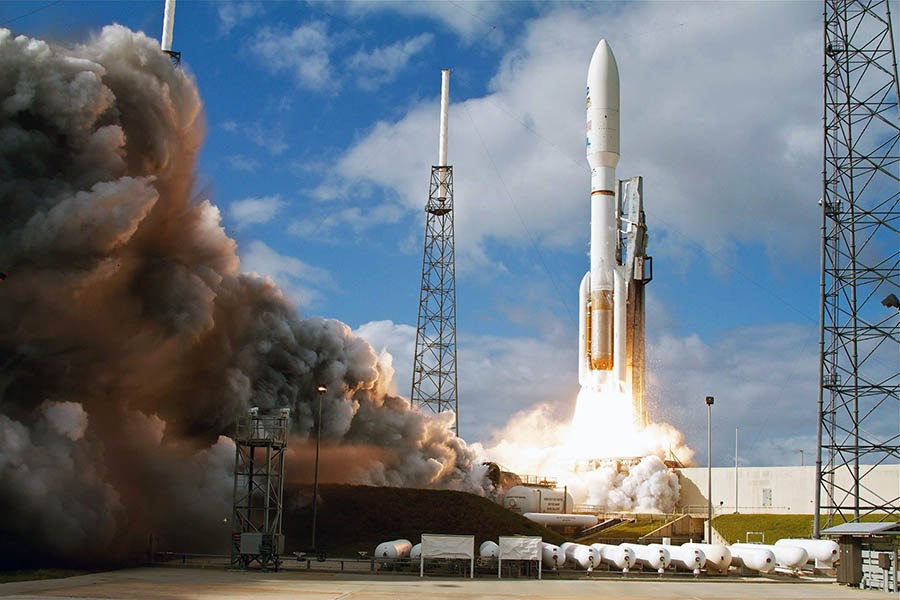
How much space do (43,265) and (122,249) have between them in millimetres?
4660

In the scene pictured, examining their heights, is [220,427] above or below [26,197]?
below

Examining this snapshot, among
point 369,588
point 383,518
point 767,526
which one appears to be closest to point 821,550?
point 767,526

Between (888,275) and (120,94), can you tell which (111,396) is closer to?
(120,94)

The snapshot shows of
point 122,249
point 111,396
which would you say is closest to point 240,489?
point 111,396

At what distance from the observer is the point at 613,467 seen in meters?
71.7

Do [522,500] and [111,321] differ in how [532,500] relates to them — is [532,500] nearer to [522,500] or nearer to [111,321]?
[522,500]

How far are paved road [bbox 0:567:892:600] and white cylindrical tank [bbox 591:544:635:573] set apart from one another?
1718 mm

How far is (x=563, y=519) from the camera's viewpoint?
205 feet

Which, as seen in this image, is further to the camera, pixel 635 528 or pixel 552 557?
pixel 635 528

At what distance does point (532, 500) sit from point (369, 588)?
119ft

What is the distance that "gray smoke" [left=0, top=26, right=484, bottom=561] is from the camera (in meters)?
34.9

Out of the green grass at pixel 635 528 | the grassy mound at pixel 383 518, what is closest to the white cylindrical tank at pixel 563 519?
the green grass at pixel 635 528

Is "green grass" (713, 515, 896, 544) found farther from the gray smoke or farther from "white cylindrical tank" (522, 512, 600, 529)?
the gray smoke

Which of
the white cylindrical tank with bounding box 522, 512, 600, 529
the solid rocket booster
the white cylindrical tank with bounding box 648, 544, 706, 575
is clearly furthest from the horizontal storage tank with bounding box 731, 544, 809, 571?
the solid rocket booster
